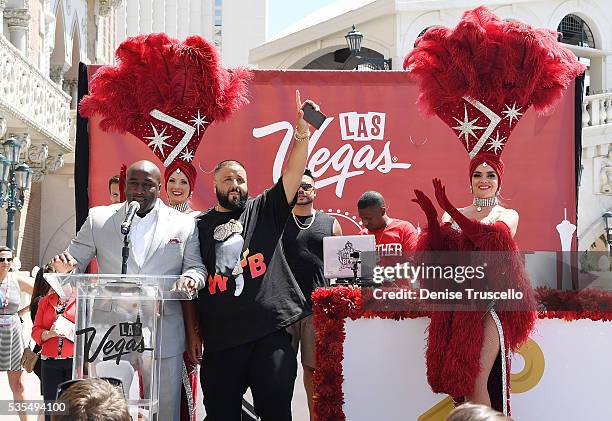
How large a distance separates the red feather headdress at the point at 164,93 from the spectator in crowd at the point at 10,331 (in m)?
1.93

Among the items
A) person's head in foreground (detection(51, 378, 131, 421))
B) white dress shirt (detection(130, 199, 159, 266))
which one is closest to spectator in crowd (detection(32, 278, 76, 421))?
white dress shirt (detection(130, 199, 159, 266))

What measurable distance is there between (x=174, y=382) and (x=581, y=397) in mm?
2036

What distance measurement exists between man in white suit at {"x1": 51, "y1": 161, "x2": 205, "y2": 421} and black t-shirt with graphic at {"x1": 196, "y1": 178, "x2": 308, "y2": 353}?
117 mm

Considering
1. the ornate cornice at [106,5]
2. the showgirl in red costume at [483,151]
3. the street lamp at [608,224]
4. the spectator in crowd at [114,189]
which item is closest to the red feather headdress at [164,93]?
the spectator in crowd at [114,189]

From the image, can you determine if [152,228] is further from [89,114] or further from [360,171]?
[360,171]

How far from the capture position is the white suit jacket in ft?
16.2

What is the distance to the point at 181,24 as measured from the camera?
49.8m

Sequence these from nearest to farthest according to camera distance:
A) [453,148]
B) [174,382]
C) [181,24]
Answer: [174,382], [453,148], [181,24]

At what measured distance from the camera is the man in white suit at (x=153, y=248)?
4.89 meters

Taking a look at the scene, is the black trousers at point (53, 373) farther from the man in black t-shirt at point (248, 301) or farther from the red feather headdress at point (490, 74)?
the red feather headdress at point (490, 74)

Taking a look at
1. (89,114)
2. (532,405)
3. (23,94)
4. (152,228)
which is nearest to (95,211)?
(152,228)

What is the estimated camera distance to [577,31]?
2756cm

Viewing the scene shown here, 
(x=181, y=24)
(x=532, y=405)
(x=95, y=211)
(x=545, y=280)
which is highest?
(x=181, y=24)

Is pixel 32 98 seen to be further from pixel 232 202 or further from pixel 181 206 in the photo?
pixel 232 202
